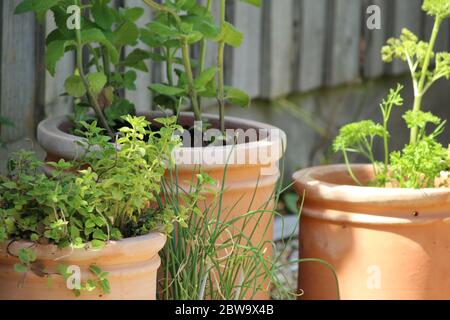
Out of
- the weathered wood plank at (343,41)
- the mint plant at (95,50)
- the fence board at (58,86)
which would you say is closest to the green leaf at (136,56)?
the mint plant at (95,50)

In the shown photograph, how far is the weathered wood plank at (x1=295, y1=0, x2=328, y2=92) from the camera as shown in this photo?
14.2 ft

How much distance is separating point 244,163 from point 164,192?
26 centimetres

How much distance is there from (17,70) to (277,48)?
55.7 inches

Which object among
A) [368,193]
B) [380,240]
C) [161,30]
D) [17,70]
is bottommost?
[380,240]

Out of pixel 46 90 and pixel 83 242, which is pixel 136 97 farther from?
pixel 83 242

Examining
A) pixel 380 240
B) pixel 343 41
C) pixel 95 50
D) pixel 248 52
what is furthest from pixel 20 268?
pixel 343 41

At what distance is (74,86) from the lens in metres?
2.71

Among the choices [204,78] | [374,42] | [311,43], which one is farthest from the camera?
[374,42]

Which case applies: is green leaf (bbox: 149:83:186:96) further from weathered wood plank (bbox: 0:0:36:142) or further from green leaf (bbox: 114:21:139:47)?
weathered wood plank (bbox: 0:0:36:142)

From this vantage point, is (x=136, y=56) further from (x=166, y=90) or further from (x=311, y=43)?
(x=311, y=43)

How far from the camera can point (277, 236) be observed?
3969 mm

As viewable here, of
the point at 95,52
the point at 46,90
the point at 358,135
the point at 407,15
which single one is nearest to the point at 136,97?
the point at 46,90

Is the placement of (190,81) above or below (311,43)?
above

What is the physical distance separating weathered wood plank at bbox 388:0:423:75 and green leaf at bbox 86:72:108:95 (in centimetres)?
239
